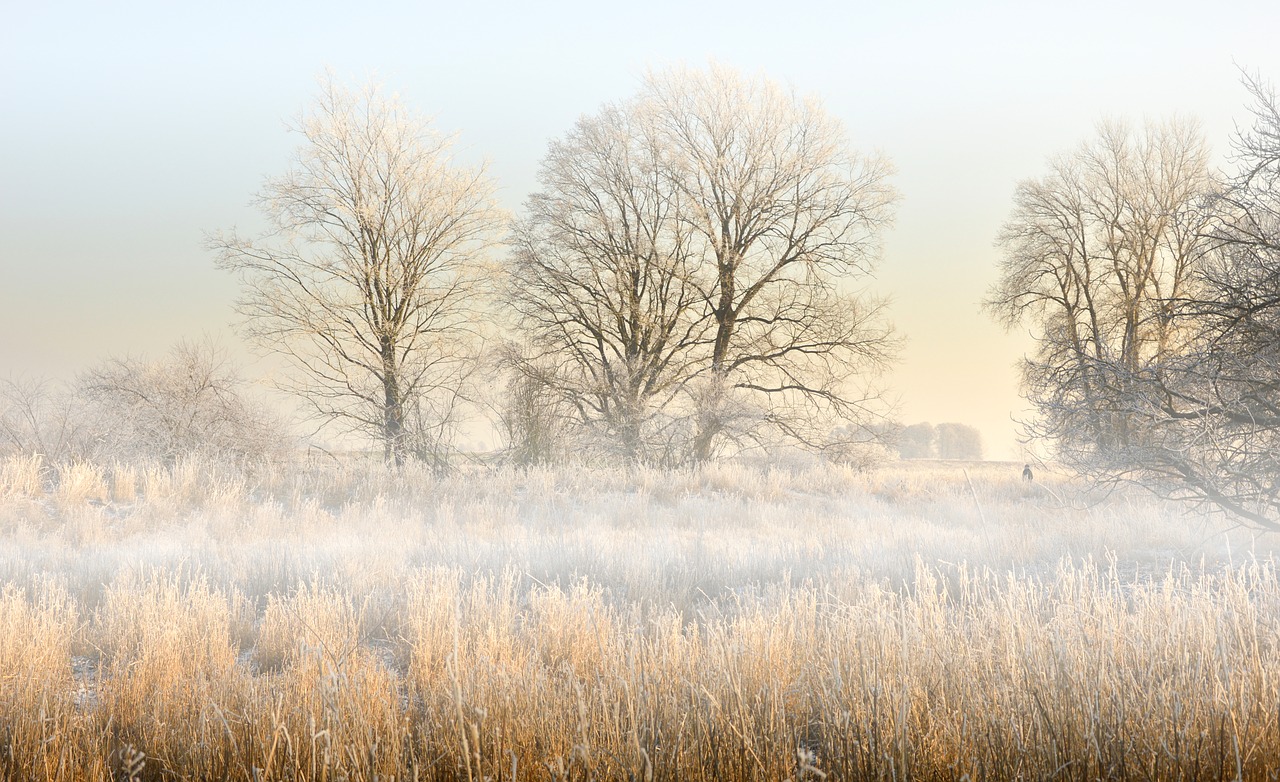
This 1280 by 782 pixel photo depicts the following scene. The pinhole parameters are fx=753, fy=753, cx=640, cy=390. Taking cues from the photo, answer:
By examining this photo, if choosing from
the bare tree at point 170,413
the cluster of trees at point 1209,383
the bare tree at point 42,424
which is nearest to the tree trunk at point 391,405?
the bare tree at point 170,413

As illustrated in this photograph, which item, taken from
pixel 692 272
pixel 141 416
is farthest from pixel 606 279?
pixel 141 416

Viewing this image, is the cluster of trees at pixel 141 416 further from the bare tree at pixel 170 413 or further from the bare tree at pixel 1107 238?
the bare tree at pixel 1107 238

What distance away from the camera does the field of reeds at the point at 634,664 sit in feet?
8.91

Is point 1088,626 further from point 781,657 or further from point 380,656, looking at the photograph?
point 380,656

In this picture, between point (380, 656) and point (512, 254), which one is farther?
point (512, 254)

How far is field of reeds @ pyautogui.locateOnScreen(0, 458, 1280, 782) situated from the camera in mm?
2715

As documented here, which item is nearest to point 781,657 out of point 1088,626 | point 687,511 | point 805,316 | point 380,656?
point 1088,626

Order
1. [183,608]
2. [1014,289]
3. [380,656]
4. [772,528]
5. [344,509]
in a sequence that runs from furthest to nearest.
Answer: [1014,289] → [344,509] → [772,528] → [183,608] → [380,656]

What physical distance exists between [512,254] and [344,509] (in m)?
9.61

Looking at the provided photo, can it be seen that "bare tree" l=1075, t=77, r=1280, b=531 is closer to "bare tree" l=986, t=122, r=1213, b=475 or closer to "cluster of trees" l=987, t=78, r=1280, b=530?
"cluster of trees" l=987, t=78, r=1280, b=530

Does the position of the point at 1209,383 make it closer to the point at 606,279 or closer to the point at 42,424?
the point at 606,279

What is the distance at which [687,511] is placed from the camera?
13.1m

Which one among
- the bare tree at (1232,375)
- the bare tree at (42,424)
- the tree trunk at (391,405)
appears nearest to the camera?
the bare tree at (1232,375)

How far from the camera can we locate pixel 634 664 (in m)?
3.36
